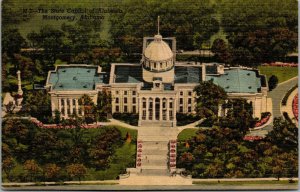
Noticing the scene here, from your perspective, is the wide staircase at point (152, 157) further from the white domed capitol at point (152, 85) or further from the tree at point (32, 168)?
the tree at point (32, 168)

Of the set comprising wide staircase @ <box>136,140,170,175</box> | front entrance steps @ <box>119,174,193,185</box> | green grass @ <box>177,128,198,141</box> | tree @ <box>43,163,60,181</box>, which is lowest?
front entrance steps @ <box>119,174,193,185</box>

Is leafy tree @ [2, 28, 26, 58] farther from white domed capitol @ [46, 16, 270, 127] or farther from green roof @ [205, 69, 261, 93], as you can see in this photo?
green roof @ [205, 69, 261, 93]

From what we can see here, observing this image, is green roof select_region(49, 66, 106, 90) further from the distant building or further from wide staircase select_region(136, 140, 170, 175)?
wide staircase select_region(136, 140, 170, 175)

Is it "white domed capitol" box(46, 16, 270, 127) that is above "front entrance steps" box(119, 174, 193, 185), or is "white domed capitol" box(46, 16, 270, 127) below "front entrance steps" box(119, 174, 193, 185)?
above

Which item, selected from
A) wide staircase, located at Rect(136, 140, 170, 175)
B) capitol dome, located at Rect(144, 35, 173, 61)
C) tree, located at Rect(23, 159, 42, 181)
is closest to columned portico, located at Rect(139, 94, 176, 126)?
wide staircase, located at Rect(136, 140, 170, 175)

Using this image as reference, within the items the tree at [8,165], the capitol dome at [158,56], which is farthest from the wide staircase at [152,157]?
the tree at [8,165]
